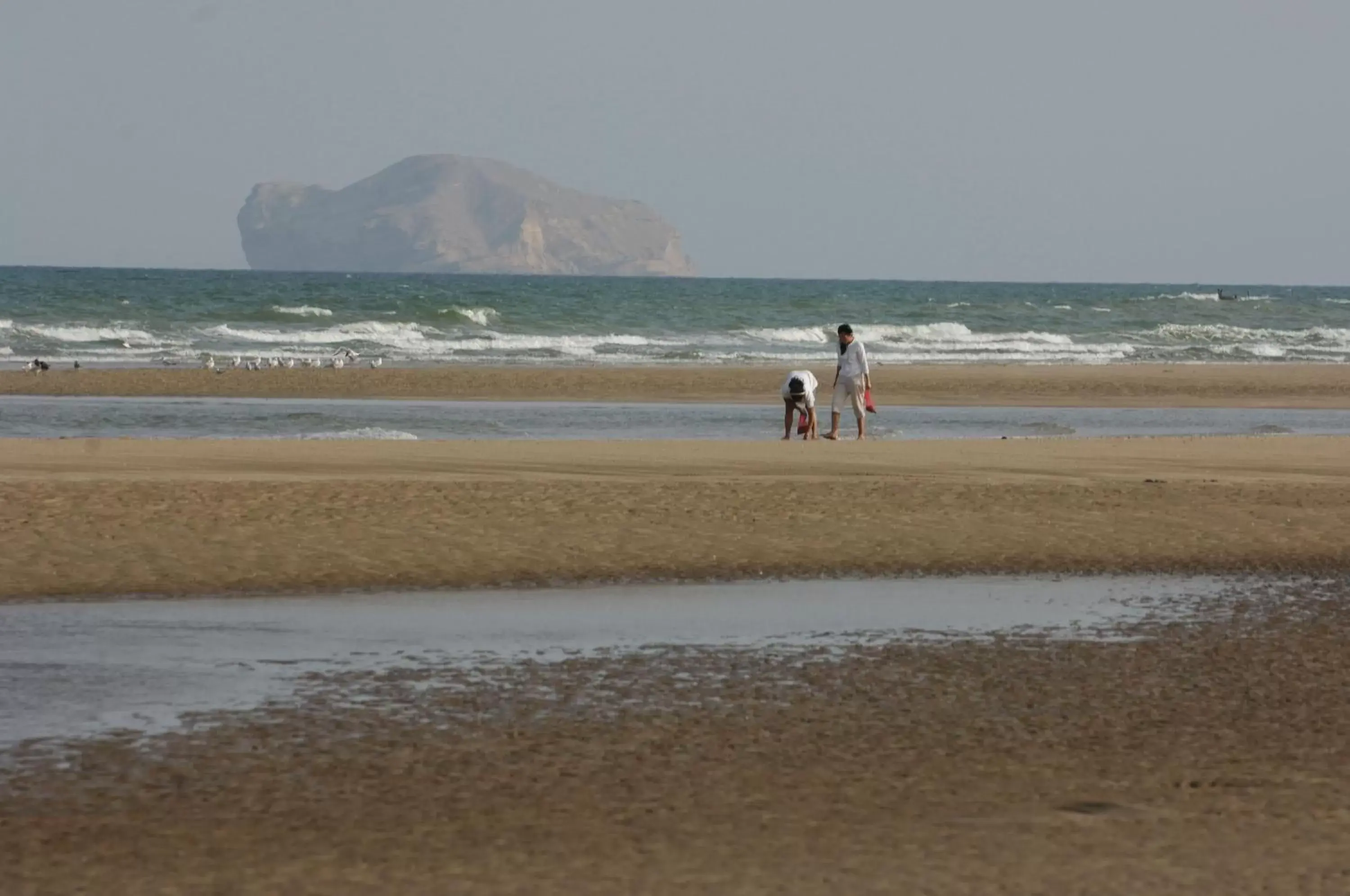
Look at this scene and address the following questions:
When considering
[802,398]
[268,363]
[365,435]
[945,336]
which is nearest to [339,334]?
[268,363]

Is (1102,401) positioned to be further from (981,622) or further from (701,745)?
(701,745)

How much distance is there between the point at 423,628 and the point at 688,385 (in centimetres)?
2370

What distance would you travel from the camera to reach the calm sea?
4431 cm

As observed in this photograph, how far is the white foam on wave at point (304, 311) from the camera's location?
55344mm

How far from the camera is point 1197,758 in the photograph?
6242 mm

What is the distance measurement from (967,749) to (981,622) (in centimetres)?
271

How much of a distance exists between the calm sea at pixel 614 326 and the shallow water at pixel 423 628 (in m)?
28.7

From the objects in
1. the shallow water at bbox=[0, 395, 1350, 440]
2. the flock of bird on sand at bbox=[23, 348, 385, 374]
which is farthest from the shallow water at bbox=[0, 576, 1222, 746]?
the flock of bird on sand at bbox=[23, 348, 385, 374]

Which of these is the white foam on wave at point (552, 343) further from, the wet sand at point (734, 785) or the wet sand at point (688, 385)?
the wet sand at point (734, 785)

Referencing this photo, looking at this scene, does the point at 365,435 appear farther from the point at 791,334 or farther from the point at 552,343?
the point at 791,334

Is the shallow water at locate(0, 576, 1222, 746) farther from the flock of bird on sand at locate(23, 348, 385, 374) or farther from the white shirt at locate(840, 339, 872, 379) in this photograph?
the flock of bird on sand at locate(23, 348, 385, 374)

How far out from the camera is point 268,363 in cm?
3459

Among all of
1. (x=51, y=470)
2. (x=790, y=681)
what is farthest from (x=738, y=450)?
(x=790, y=681)

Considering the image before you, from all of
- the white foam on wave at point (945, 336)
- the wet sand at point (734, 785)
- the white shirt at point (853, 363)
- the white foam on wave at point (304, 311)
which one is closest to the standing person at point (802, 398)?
the white shirt at point (853, 363)
